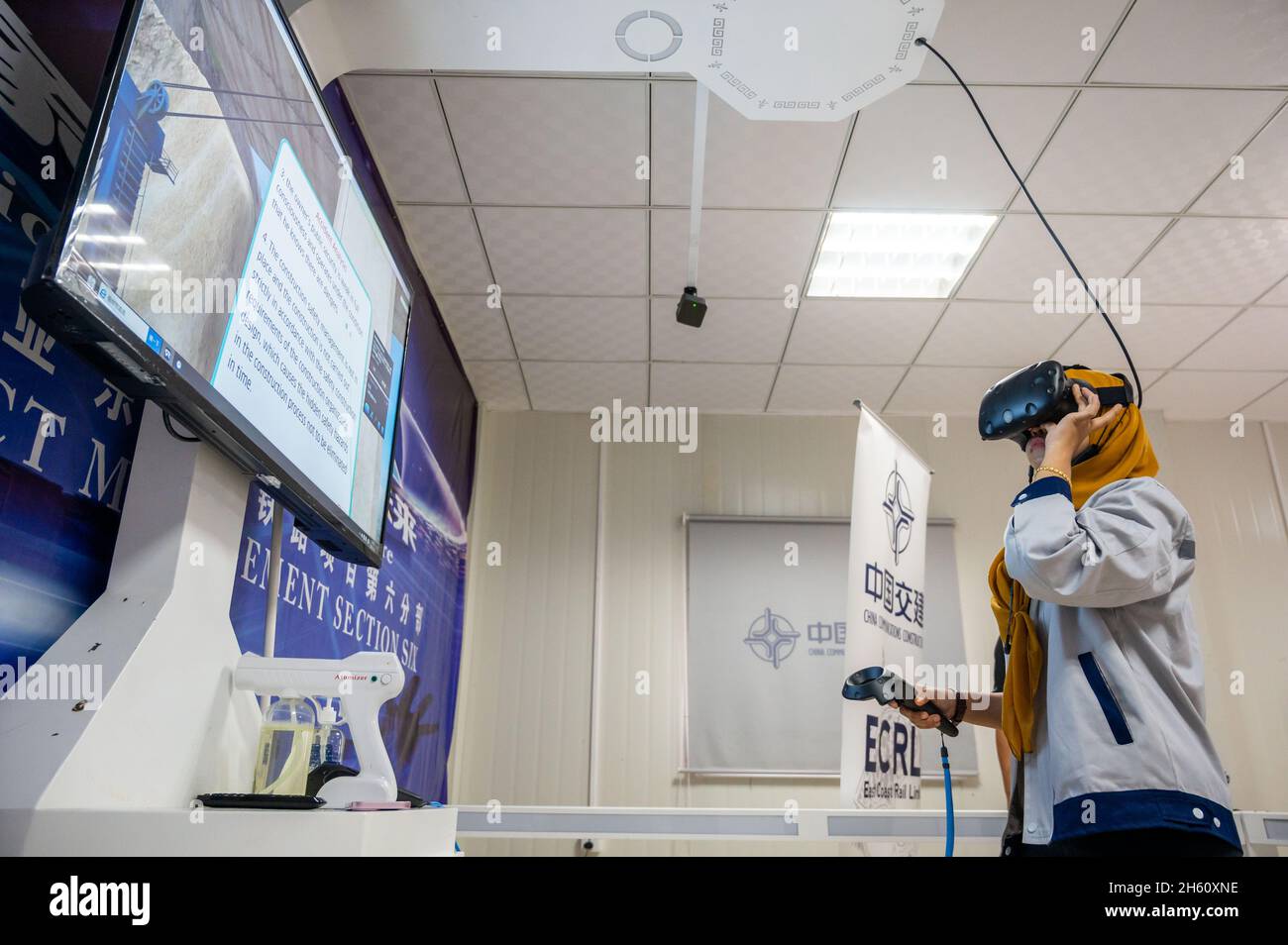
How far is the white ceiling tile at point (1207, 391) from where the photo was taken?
4055mm

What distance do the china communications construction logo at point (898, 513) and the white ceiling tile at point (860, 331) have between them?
39.1 inches

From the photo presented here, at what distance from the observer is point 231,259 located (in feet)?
3.82

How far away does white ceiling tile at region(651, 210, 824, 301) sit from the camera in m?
3.07

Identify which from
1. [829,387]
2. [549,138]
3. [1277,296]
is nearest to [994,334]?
[829,387]

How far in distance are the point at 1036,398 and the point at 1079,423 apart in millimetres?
78

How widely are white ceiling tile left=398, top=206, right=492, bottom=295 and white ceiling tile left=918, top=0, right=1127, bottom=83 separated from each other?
169 cm

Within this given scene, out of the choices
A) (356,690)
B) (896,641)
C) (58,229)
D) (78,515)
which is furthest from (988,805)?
(58,229)

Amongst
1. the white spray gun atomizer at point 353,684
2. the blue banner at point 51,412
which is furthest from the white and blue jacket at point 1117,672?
the blue banner at point 51,412

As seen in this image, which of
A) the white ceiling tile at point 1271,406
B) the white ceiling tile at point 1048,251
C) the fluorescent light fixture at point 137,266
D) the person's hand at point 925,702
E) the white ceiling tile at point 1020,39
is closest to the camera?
the fluorescent light fixture at point 137,266

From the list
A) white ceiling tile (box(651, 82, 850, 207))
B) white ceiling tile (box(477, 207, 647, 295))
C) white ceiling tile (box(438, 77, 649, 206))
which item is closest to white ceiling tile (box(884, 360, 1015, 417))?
white ceiling tile (box(651, 82, 850, 207))

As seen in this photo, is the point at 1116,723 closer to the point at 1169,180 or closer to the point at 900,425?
the point at 1169,180

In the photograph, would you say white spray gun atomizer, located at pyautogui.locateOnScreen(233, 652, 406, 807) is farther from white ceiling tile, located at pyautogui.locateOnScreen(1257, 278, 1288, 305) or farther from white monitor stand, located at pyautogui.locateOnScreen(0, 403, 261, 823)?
white ceiling tile, located at pyautogui.locateOnScreen(1257, 278, 1288, 305)

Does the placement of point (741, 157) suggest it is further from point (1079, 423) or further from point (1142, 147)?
point (1079, 423)

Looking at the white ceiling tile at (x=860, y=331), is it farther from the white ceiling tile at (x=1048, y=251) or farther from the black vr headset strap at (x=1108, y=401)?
the black vr headset strap at (x=1108, y=401)
